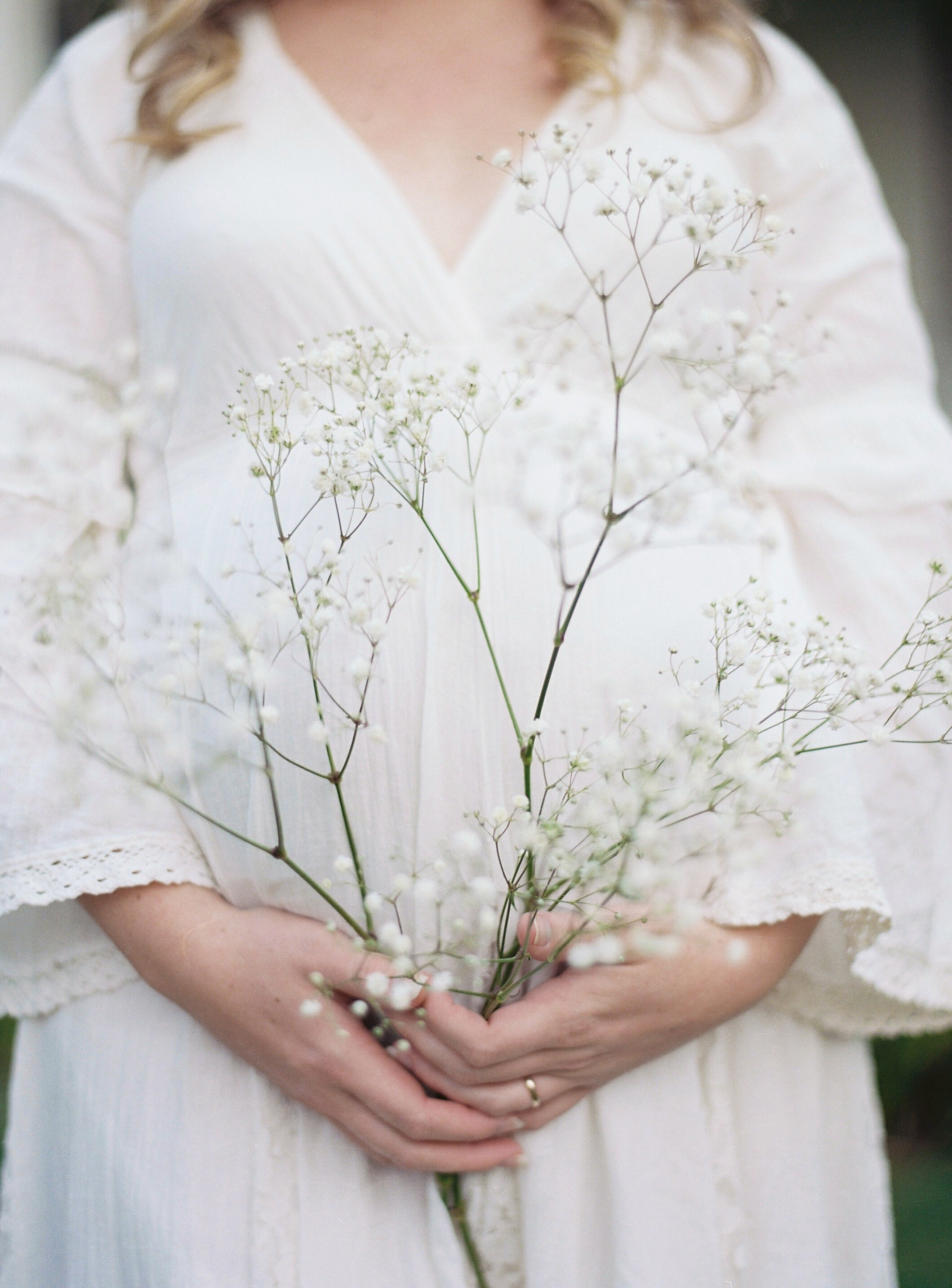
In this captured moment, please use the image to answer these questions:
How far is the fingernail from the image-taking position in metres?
0.77

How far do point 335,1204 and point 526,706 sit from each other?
46 cm

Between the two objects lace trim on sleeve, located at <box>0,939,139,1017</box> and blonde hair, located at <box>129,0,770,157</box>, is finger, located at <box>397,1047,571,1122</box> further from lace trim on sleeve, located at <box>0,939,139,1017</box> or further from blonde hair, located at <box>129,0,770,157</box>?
blonde hair, located at <box>129,0,770,157</box>

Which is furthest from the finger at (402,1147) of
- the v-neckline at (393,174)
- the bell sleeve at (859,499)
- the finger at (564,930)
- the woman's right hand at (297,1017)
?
the v-neckline at (393,174)

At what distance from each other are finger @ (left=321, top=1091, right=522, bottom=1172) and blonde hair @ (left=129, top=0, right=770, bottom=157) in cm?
98

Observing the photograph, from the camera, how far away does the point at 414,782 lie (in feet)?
2.82

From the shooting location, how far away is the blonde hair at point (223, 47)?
3.77ft

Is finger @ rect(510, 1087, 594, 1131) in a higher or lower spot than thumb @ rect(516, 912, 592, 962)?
lower

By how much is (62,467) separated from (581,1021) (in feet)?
1.92

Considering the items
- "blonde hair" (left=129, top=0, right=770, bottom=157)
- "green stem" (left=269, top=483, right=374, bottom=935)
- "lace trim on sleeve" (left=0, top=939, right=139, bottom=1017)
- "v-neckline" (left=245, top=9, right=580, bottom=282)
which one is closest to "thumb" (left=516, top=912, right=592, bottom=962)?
"green stem" (left=269, top=483, right=374, bottom=935)

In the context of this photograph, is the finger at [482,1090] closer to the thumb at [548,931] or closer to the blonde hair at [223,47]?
the thumb at [548,931]

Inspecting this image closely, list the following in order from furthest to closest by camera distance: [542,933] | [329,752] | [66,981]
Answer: [66,981] → [542,933] → [329,752]

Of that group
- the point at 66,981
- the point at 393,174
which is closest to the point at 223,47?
the point at 393,174

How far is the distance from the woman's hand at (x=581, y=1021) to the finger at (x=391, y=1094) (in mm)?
15

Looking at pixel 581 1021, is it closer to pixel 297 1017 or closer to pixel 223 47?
pixel 297 1017
